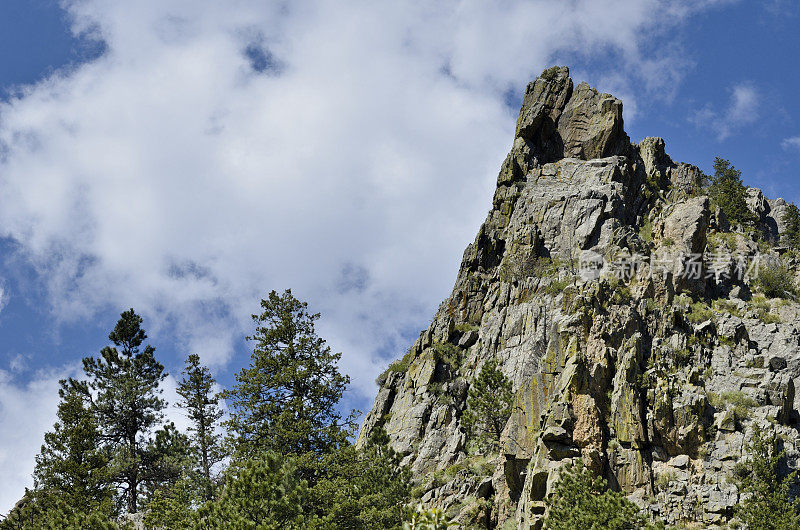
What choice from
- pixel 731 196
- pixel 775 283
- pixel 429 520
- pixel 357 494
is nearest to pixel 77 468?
pixel 357 494

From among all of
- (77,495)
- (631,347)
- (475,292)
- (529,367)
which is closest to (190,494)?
(77,495)

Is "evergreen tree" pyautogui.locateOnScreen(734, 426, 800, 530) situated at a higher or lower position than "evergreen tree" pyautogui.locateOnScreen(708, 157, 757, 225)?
lower

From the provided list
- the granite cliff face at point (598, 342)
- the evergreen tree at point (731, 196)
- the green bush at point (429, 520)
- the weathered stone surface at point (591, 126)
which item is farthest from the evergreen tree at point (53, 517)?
the evergreen tree at point (731, 196)

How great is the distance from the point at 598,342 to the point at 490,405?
356 inches

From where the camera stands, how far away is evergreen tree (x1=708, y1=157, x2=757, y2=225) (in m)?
75.3

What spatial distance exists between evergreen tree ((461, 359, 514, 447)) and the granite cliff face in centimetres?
138

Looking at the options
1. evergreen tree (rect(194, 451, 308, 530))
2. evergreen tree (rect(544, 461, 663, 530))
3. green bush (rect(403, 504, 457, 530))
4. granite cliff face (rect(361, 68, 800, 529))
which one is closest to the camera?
green bush (rect(403, 504, 457, 530))

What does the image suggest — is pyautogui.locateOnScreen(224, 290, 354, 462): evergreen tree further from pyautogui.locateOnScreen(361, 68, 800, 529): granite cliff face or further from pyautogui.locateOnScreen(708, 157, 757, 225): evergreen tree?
pyautogui.locateOnScreen(708, 157, 757, 225): evergreen tree

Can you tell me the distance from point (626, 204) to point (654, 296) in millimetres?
17381

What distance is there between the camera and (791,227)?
7775 cm

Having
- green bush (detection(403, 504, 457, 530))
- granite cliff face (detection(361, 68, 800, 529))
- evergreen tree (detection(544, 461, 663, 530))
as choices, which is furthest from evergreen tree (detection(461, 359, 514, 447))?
green bush (detection(403, 504, 457, 530))

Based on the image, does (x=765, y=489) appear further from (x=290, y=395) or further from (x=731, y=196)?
(x=731, y=196)

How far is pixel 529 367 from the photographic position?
47094mm

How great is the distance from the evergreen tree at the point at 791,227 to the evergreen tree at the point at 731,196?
478 centimetres
